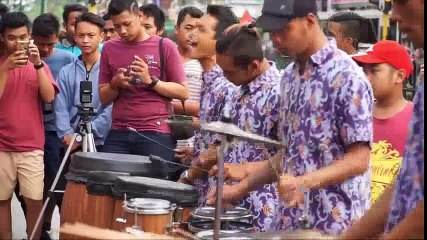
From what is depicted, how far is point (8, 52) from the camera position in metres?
6.96

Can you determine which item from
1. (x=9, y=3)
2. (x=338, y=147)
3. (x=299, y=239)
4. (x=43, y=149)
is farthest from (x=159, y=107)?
(x=9, y=3)

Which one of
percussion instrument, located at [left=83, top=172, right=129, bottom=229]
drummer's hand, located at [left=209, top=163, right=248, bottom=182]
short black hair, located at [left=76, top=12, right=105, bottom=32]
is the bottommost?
percussion instrument, located at [left=83, top=172, right=129, bottom=229]

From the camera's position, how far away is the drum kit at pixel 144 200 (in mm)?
3496

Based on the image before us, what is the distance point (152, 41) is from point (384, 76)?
2109mm

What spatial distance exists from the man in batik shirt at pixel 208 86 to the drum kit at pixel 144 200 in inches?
7.5

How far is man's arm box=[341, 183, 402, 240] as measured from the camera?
2.97 m

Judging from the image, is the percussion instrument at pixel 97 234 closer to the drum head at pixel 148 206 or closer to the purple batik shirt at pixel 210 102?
the drum head at pixel 148 206

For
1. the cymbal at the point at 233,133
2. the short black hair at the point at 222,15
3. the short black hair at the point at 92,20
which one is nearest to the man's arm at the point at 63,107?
the short black hair at the point at 92,20

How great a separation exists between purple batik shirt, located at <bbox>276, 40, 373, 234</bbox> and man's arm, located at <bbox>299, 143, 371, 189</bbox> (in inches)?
1.5

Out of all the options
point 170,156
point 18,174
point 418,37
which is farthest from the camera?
point 18,174

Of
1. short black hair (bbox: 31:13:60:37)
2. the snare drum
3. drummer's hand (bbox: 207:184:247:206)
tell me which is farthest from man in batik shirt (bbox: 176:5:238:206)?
short black hair (bbox: 31:13:60:37)

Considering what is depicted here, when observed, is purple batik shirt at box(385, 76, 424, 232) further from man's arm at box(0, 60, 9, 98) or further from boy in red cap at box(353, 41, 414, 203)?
man's arm at box(0, 60, 9, 98)

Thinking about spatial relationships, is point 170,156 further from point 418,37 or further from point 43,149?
point 418,37

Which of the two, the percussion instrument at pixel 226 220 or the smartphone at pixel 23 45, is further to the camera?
the smartphone at pixel 23 45
